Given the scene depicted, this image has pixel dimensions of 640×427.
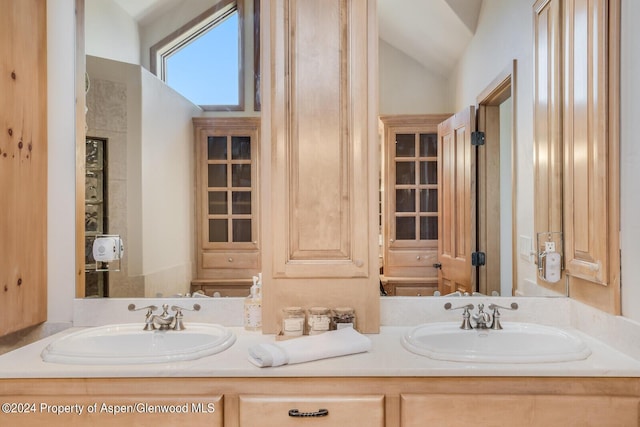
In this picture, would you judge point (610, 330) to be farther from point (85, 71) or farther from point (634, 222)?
point (85, 71)

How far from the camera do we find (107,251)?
6.10ft

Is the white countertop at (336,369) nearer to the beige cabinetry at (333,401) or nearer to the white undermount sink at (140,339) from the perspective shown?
the beige cabinetry at (333,401)

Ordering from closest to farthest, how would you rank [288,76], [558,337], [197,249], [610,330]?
1. [610,330]
2. [558,337]
3. [288,76]
4. [197,249]

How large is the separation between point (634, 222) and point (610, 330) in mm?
385

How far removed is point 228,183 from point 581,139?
1.36 m

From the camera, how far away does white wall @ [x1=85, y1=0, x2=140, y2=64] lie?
1870 millimetres

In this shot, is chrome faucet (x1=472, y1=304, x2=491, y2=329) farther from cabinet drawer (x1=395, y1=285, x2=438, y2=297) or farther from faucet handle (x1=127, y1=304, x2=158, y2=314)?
faucet handle (x1=127, y1=304, x2=158, y2=314)

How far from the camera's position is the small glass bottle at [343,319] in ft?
5.56

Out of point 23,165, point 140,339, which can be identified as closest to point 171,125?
point 23,165

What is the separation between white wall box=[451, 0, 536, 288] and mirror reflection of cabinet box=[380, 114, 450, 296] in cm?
20

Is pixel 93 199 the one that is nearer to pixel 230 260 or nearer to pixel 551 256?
pixel 230 260

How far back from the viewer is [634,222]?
4.70 ft

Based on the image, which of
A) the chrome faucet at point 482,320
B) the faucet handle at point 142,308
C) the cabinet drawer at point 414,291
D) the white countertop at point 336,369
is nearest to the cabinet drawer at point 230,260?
the faucet handle at point 142,308

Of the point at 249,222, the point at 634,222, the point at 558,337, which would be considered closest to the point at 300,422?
the point at 249,222
